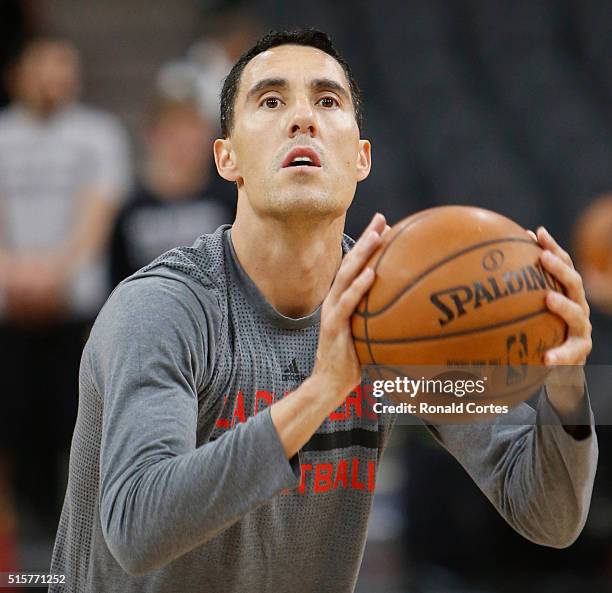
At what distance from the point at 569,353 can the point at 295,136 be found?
2.89ft

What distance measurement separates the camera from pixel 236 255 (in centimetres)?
283

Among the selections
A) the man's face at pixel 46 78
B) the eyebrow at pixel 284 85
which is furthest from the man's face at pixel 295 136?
the man's face at pixel 46 78

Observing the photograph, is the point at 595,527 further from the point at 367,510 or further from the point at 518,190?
the point at 518,190

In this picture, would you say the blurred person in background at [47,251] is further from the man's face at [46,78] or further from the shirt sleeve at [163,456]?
the shirt sleeve at [163,456]

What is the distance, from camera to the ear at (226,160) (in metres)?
2.96

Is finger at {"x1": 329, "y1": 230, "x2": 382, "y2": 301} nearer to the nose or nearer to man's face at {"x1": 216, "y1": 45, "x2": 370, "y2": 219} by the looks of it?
man's face at {"x1": 216, "y1": 45, "x2": 370, "y2": 219}

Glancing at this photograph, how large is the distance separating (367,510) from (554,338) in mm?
807

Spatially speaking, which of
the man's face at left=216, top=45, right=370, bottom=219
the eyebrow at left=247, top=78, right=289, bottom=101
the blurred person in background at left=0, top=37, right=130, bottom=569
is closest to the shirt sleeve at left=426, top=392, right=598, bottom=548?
the man's face at left=216, top=45, right=370, bottom=219

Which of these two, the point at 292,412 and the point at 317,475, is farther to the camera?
the point at 317,475

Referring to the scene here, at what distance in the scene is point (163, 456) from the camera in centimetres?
216

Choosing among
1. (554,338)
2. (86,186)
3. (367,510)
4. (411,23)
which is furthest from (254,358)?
(411,23)

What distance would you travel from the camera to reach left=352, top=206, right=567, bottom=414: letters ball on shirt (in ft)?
7.25

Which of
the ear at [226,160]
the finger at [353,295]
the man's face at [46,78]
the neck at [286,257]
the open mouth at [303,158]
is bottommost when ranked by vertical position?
the finger at [353,295]

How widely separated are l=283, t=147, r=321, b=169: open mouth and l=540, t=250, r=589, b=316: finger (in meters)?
0.66
